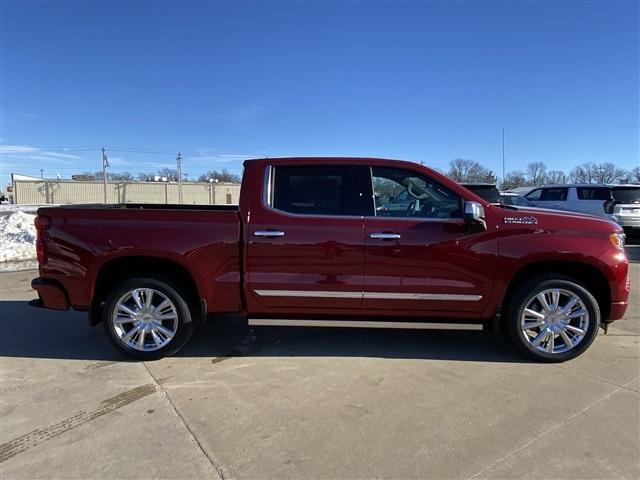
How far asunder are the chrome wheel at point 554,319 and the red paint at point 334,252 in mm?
283

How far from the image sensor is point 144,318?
4562 millimetres

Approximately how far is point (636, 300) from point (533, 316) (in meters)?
3.54

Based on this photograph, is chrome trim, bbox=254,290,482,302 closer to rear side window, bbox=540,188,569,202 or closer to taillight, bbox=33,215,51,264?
taillight, bbox=33,215,51,264

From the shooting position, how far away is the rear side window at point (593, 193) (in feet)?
49.3

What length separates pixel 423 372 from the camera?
4.25 metres

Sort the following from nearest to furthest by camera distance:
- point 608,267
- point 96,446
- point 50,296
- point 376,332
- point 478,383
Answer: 1. point 96,446
2. point 478,383
3. point 608,267
4. point 50,296
5. point 376,332

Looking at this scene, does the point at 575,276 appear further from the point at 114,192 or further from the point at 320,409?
the point at 114,192

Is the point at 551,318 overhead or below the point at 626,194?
below

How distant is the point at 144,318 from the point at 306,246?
169 centimetres

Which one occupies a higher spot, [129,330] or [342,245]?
[342,245]

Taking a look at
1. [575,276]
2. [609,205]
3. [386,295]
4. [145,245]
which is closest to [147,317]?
[145,245]

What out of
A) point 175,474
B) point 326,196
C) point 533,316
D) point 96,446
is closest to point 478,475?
point 175,474

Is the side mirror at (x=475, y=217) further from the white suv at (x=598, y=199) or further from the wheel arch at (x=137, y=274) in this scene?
the white suv at (x=598, y=199)

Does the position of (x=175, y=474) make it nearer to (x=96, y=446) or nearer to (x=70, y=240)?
(x=96, y=446)
